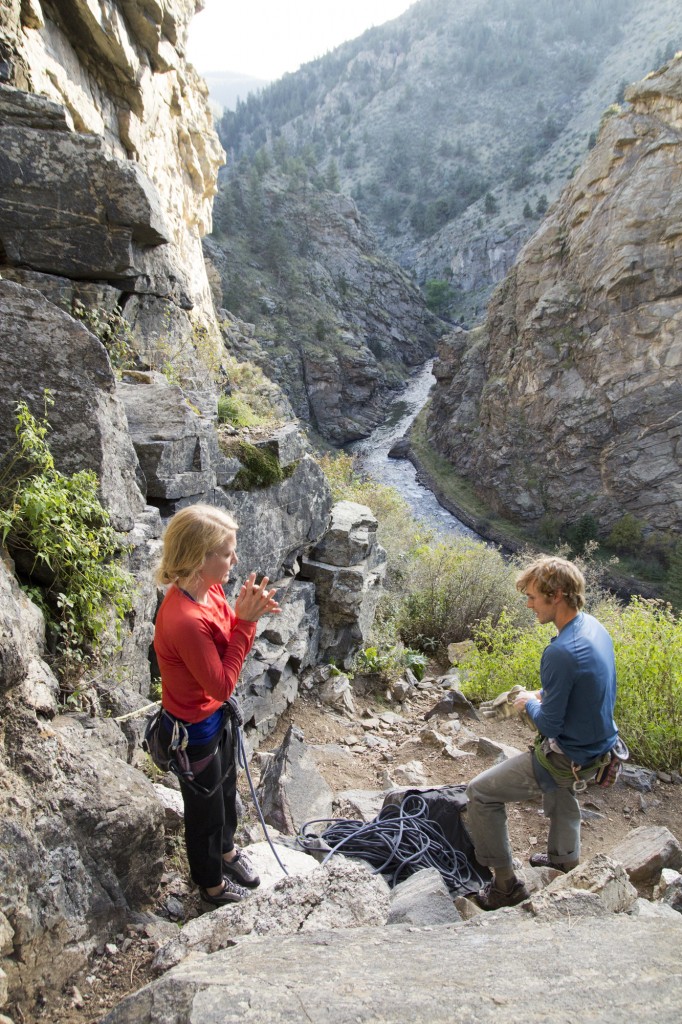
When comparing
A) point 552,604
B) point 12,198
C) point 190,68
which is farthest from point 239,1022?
point 190,68

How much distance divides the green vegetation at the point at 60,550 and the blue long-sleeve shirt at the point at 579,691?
208 centimetres

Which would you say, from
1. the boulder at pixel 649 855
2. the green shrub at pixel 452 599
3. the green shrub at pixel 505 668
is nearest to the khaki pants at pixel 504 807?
the boulder at pixel 649 855

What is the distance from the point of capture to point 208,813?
2254 millimetres

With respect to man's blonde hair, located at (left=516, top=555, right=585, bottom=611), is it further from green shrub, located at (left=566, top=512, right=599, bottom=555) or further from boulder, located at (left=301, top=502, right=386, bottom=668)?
green shrub, located at (left=566, top=512, right=599, bottom=555)

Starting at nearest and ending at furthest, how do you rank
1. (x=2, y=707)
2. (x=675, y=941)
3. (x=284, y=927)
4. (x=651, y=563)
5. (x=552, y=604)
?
(x=675, y=941) → (x=284, y=927) → (x=2, y=707) → (x=552, y=604) → (x=651, y=563)

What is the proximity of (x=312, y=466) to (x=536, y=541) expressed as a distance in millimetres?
31630

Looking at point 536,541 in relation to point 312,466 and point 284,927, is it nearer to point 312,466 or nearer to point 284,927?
point 312,466

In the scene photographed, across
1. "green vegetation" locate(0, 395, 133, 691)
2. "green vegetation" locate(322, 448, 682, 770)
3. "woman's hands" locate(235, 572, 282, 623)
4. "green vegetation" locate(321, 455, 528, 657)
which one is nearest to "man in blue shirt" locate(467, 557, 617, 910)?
"woman's hands" locate(235, 572, 282, 623)

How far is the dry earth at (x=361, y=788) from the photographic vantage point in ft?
6.36

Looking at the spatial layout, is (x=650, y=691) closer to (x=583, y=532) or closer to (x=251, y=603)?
(x=251, y=603)

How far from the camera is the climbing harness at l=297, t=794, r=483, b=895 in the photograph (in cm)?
292

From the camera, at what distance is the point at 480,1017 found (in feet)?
4.24

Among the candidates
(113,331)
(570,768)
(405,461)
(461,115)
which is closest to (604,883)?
(570,768)

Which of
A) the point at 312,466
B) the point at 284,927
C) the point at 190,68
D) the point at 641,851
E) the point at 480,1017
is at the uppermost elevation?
the point at 190,68
